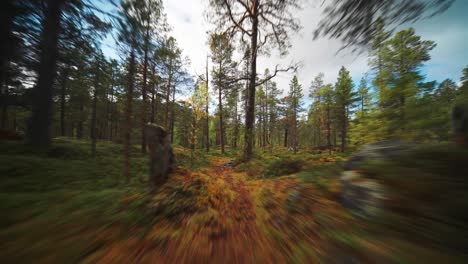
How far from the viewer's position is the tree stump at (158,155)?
4117 mm

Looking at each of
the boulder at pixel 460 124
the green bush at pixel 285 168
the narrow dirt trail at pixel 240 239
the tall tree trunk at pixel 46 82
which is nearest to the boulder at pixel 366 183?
the boulder at pixel 460 124

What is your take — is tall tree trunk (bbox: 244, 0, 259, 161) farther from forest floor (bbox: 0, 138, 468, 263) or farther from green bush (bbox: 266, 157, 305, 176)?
forest floor (bbox: 0, 138, 468, 263)

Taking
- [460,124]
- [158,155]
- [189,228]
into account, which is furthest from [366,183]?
[158,155]

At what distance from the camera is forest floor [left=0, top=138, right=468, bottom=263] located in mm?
1738

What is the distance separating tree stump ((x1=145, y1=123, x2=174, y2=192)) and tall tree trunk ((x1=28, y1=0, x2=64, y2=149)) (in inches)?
122

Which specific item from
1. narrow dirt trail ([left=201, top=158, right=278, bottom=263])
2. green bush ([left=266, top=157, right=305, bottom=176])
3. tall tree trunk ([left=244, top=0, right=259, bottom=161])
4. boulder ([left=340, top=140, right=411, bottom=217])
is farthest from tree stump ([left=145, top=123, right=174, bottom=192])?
tall tree trunk ([left=244, top=0, right=259, bottom=161])

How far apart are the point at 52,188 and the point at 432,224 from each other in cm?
692

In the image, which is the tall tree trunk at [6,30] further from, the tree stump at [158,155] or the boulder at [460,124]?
the boulder at [460,124]

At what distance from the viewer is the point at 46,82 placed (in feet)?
17.1

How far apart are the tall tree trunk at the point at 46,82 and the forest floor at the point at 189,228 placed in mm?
2835

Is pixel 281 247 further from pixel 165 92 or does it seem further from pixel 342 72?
pixel 342 72

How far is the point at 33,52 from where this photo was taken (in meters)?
3.70

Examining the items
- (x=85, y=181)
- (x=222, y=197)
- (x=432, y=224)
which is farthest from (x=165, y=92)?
(x=432, y=224)

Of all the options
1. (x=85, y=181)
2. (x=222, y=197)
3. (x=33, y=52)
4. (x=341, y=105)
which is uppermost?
(x=341, y=105)
